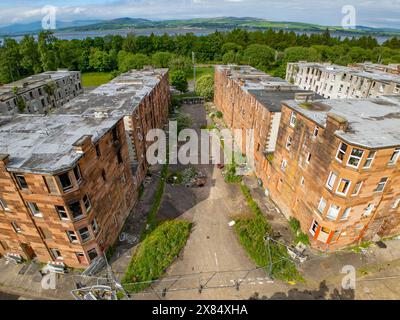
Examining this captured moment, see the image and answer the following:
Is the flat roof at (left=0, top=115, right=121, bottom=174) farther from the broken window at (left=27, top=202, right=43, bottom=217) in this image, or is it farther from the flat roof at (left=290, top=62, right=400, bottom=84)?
the flat roof at (left=290, top=62, right=400, bottom=84)

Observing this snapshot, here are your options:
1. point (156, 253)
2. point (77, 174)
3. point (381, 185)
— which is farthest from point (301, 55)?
point (77, 174)

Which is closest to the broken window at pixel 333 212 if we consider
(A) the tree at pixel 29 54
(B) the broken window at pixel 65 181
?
(B) the broken window at pixel 65 181

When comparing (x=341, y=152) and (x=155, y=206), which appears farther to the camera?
(x=155, y=206)

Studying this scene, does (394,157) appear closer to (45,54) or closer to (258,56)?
(258,56)

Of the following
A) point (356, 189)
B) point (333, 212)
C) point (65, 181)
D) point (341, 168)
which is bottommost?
point (333, 212)

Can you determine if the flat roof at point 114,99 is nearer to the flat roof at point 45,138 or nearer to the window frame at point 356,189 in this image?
the flat roof at point 45,138

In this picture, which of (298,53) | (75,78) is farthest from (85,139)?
(298,53)
